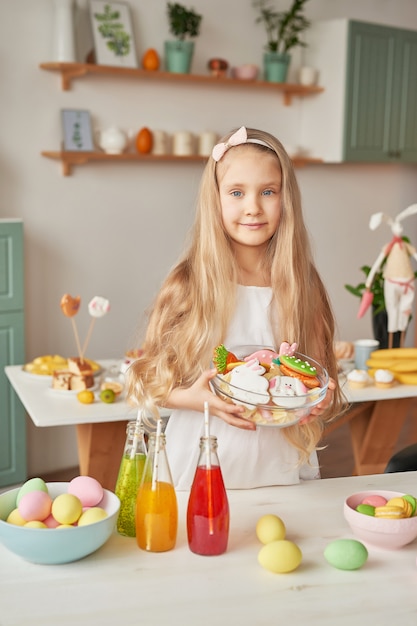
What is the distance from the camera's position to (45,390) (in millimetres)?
3045

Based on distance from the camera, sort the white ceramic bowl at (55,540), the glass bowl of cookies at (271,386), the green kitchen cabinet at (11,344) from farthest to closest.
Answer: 1. the green kitchen cabinet at (11,344)
2. the glass bowl of cookies at (271,386)
3. the white ceramic bowl at (55,540)

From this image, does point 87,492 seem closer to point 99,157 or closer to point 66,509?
point 66,509

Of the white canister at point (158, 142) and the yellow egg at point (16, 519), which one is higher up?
the white canister at point (158, 142)

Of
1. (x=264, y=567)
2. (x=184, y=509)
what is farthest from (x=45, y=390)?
(x=264, y=567)

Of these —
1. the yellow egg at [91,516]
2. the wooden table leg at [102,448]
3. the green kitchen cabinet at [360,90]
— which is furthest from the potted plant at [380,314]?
the yellow egg at [91,516]


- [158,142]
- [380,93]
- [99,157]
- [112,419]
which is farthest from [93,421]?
[380,93]

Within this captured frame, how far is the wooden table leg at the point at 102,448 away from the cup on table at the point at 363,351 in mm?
989

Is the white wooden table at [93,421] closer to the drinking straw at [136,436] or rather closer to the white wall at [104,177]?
the white wall at [104,177]

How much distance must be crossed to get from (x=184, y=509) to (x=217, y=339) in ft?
1.32

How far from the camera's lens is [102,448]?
287 centimetres

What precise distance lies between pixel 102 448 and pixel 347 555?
1.61m

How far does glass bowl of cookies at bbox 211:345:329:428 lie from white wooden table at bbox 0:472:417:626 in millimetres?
209

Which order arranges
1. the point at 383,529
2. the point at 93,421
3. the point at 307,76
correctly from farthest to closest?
the point at 307,76 → the point at 93,421 → the point at 383,529

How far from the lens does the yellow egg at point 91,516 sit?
138 cm
